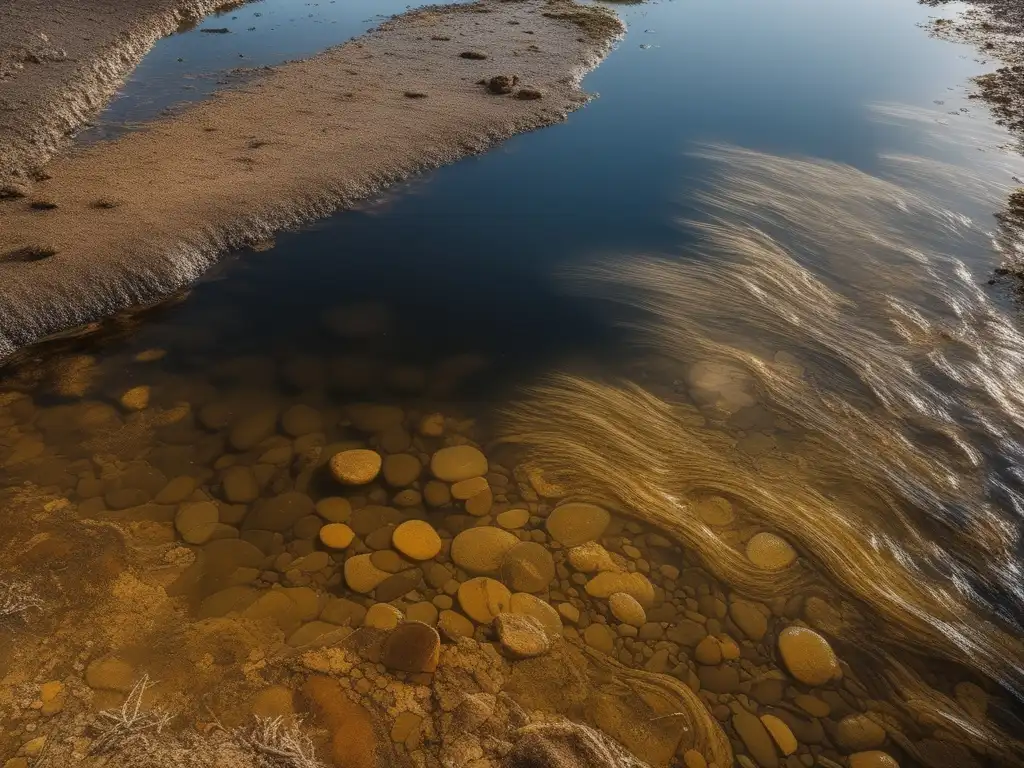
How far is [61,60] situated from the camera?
6.46m

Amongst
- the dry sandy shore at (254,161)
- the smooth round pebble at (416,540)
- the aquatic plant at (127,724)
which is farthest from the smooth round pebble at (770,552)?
the dry sandy shore at (254,161)

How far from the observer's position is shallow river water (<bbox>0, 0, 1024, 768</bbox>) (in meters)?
2.02

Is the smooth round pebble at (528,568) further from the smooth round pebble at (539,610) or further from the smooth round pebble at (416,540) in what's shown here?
the smooth round pebble at (416,540)

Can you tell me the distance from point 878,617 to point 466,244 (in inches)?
133

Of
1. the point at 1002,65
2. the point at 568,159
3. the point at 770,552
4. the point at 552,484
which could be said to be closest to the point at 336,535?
the point at 552,484

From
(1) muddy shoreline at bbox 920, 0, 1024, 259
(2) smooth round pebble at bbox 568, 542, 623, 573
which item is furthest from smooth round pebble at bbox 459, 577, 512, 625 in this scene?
(1) muddy shoreline at bbox 920, 0, 1024, 259

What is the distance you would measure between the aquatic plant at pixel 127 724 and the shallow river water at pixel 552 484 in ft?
0.10

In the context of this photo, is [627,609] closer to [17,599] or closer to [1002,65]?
[17,599]

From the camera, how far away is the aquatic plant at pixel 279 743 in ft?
5.89

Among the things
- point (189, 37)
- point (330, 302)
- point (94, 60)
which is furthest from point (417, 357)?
point (189, 37)

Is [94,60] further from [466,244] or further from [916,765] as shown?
[916,765]

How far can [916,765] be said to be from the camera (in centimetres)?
194

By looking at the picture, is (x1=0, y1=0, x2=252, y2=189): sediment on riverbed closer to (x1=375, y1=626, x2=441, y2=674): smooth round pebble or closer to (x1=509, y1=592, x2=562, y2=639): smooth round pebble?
(x1=375, y1=626, x2=441, y2=674): smooth round pebble

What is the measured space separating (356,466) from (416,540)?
494 millimetres
